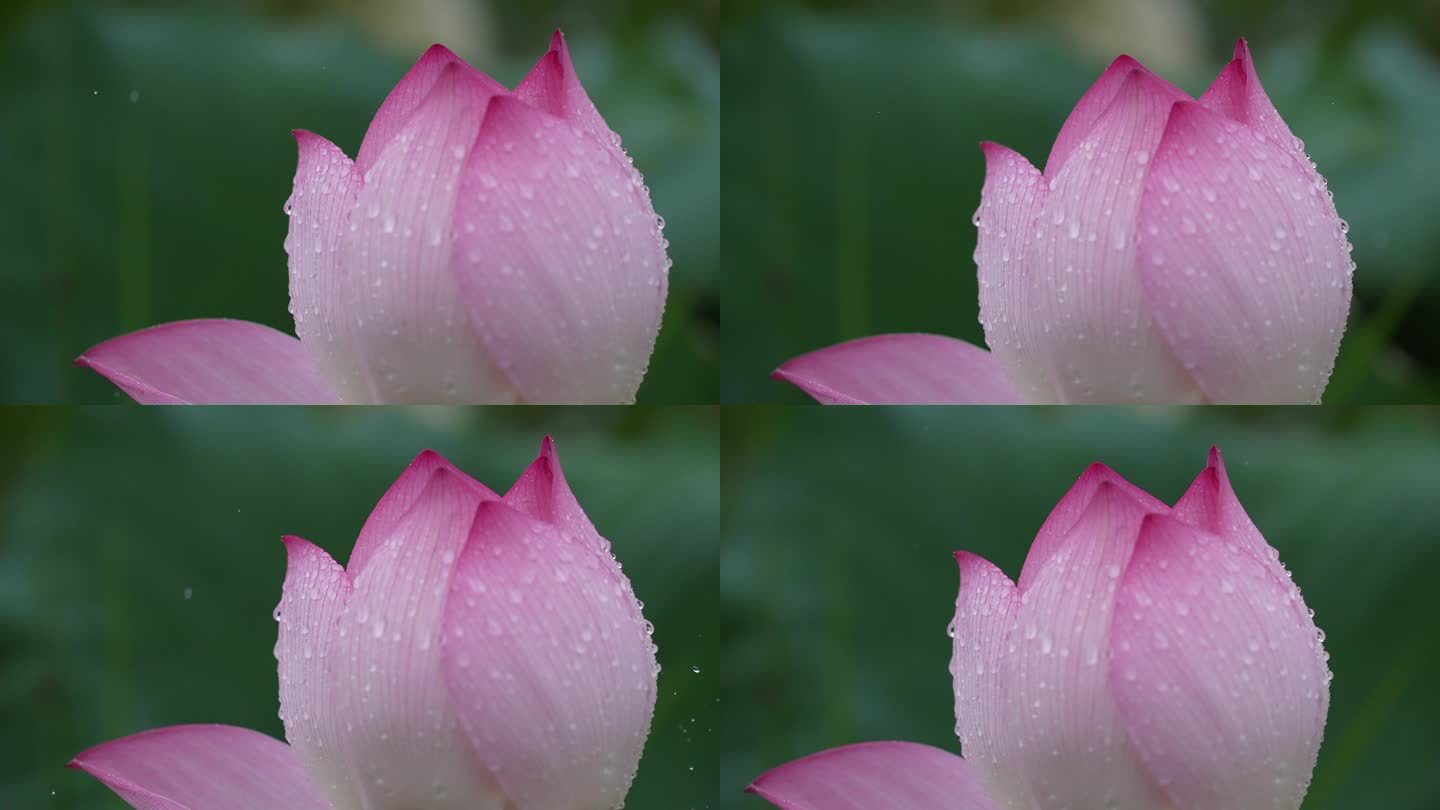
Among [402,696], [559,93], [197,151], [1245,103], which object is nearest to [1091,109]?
[1245,103]

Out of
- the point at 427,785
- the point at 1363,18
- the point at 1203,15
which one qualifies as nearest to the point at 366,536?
the point at 427,785

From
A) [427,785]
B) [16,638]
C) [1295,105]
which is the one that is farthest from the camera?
[1295,105]

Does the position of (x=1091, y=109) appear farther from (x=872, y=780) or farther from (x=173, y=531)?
(x=173, y=531)

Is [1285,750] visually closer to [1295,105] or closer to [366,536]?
[366,536]

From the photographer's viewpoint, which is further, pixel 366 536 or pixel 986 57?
pixel 986 57

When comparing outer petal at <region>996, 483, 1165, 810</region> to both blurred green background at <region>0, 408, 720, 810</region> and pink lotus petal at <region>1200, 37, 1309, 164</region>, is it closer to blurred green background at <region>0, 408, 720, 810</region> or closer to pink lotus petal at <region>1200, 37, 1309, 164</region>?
pink lotus petal at <region>1200, 37, 1309, 164</region>

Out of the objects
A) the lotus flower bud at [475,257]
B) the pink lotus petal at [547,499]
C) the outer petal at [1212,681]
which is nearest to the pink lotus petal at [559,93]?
the lotus flower bud at [475,257]

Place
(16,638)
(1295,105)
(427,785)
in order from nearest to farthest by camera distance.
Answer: (427,785), (16,638), (1295,105)
